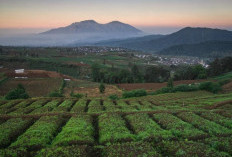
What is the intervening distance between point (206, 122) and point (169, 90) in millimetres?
51565

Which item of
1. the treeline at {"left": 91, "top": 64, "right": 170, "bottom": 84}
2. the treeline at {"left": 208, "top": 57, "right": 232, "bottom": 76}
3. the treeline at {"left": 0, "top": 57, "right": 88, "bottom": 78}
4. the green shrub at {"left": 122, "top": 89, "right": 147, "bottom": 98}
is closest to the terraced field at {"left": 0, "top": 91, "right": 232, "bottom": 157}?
the green shrub at {"left": 122, "top": 89, "right": 147, "bottom": 98}

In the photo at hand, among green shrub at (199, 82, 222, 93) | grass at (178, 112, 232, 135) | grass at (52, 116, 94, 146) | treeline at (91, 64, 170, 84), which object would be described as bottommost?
treeline at (91, 64, 170, 84)

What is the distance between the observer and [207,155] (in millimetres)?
13453

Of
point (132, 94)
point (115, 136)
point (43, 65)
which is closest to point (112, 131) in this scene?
point (115, 136)

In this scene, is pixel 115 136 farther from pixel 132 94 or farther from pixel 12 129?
pixel 132 94

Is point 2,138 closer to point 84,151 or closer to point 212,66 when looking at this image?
point 84,151

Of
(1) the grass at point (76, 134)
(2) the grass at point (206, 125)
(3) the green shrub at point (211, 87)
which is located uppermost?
(1) the grass at point (76, 134)

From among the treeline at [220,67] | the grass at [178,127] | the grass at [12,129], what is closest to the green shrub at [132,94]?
the grass at [178,127]

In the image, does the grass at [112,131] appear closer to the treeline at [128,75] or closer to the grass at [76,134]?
the grass at [76,134]

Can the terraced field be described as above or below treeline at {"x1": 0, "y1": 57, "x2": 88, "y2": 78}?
above

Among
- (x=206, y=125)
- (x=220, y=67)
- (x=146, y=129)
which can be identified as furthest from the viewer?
(x=220, y=67)

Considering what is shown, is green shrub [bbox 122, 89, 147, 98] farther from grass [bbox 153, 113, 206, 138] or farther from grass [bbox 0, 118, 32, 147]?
grass [bbox 0, 118, 32, 147]

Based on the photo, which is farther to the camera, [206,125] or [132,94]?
[132,94]

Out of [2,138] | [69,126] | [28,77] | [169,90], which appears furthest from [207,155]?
[28,77]
